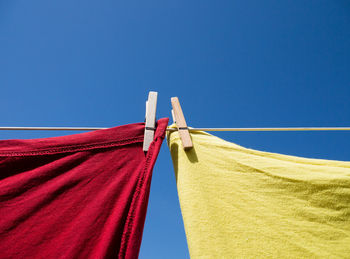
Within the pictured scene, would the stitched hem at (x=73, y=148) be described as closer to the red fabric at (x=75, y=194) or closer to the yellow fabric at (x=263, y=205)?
the red fabric at (x=75, y=194)

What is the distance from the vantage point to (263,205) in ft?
2.26

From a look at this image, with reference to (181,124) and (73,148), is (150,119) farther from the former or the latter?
(73,148)

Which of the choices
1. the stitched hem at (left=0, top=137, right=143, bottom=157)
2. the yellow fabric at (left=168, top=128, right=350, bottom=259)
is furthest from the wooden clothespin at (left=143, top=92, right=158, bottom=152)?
the yellow fabric at (left=168, top=128, right=350, bottom=259)

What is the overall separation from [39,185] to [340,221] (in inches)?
34.5

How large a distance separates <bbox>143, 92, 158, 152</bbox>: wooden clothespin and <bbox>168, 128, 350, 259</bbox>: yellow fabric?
0.45ft

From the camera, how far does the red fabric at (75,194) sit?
586 mm

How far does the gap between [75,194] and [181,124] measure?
1.53 ft

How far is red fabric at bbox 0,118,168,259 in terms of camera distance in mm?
586

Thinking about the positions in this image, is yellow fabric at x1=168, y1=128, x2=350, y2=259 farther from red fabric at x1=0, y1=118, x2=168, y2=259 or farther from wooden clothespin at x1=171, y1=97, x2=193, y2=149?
red fabric at x1=0, y1=118, x2=168, y2=259

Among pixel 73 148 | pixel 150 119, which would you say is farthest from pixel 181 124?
pixel 73 148

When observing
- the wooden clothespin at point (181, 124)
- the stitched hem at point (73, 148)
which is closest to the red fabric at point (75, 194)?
the stitched hem at point (73, 148)

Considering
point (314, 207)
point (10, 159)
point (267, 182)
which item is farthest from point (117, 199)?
point (314, 207)

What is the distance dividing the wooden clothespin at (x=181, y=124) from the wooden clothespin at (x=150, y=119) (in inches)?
→ 4.0

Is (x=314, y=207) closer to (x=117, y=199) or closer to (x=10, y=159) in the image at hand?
(x=117, y=199)
